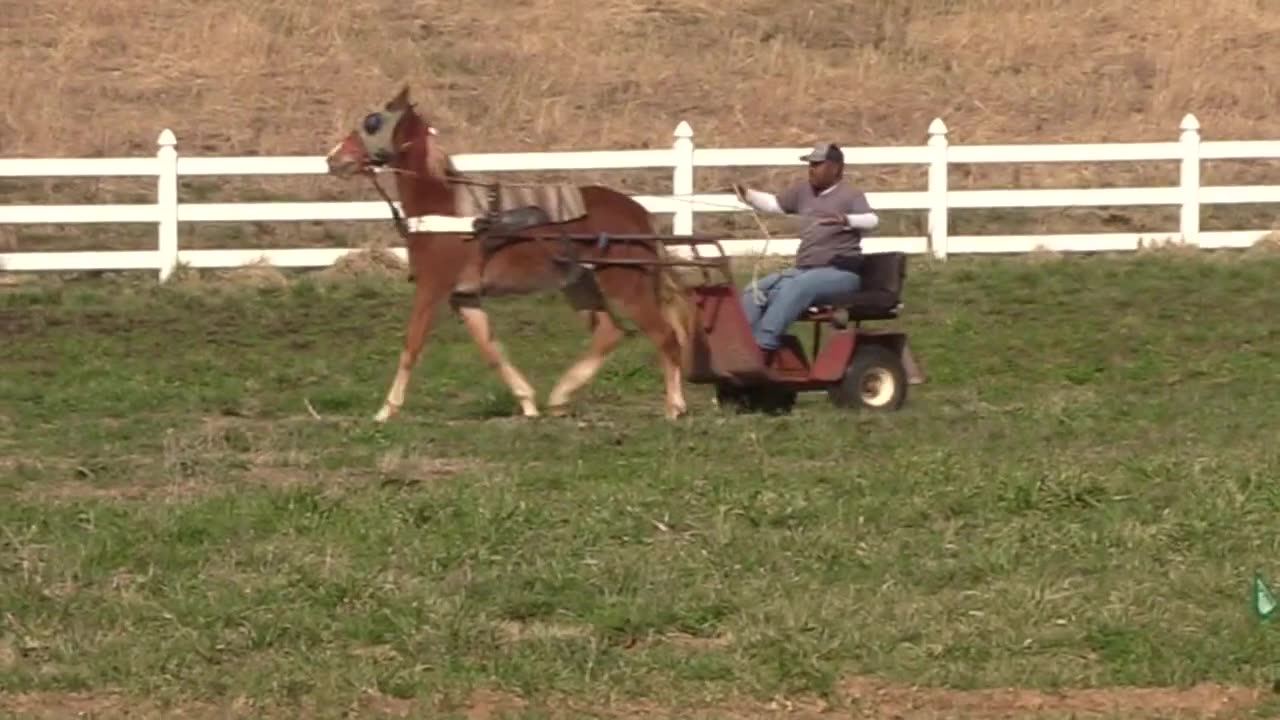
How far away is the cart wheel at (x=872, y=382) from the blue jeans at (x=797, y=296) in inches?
15.2

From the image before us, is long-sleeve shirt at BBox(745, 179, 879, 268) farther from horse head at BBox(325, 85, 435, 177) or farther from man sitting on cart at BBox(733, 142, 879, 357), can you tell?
horse head at BBox(325, 85, 435, 177)

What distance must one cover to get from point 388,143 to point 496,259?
0.85 m

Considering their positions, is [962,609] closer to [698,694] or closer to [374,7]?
[698,694]

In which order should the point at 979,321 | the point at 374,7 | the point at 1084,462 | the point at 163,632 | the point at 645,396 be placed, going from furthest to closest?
1. the point at 374,7
2. the point at 979,321
3. the point at 645,396
4. the point at 1084,462
5. the point at 163,632

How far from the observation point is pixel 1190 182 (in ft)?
66.1

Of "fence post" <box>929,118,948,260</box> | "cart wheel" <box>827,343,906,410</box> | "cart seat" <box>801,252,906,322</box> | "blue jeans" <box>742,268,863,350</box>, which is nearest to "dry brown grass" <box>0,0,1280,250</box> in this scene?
"fence post" <box>929,118,948,260</box>

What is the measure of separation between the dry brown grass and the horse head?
32.6ft

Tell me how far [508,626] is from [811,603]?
1.00m

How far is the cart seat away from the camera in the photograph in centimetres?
1193

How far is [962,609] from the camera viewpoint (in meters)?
7.54

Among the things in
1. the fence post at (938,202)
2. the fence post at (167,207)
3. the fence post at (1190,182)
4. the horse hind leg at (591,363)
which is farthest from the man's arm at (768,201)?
the fence post at (1190,182)

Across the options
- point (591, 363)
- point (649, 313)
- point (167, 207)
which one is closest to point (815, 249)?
point (649, 313)

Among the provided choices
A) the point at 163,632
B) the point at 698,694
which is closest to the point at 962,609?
the point at 698,694

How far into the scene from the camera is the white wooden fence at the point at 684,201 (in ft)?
62.1
